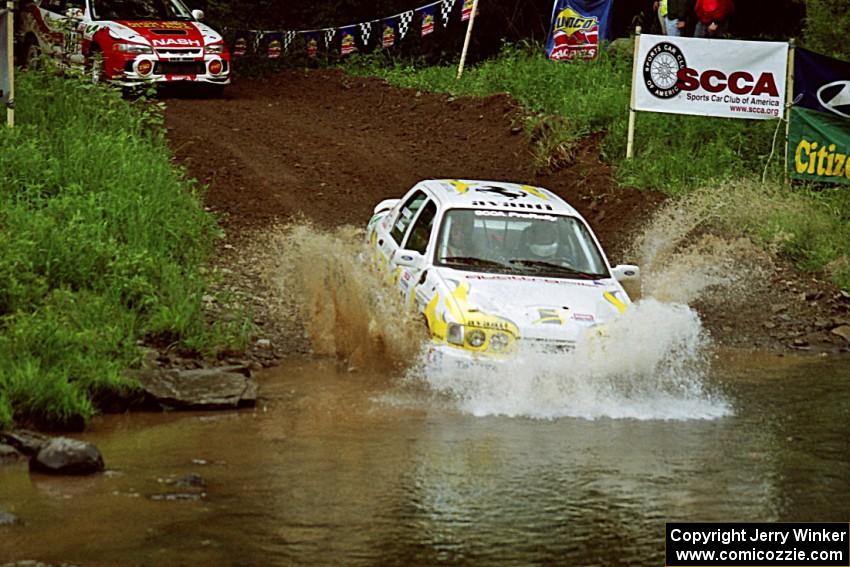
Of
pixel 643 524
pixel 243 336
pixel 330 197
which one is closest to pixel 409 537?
pixel 643 524

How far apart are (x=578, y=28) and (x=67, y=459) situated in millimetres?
14900

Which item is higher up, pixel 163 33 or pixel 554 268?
pixel 163 33

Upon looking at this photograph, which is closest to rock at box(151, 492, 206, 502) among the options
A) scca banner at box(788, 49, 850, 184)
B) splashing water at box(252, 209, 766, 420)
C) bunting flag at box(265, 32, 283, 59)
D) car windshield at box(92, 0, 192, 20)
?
splashing water at box(252, 209, 766, 420)

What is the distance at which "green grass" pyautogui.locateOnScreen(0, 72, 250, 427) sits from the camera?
1057 centimetres

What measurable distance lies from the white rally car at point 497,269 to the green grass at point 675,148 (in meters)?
4.12

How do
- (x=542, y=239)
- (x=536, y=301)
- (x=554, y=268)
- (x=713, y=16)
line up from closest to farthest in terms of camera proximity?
(x=536, y=301) → (x=554, y=268) → (x=542, y=239) → (x=713, y=16)

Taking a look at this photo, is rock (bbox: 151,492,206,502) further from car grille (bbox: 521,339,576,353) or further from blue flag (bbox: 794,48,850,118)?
blue flag (bbox: 794,48,850,118)

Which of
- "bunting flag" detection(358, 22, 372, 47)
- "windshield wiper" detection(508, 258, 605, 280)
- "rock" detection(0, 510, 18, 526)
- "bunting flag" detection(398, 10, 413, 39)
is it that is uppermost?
"bunting flag" detection(398, 10, 413, 39)

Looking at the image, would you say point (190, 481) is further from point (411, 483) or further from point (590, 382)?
point (590, 382)

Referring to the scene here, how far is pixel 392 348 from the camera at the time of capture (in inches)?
457

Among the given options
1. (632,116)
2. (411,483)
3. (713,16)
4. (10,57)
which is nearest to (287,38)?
(713,16)

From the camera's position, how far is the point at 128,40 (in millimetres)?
20469

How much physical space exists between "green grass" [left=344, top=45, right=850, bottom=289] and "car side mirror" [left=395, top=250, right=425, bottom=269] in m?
5.48

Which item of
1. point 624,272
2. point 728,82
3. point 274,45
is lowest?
point 624,272
